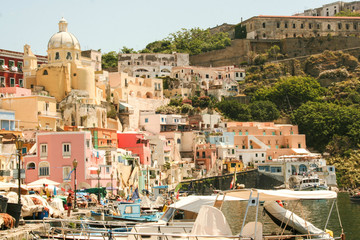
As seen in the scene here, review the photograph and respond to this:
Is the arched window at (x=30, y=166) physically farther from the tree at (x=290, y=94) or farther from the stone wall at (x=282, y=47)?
the stone wall at (x=282, y=47)

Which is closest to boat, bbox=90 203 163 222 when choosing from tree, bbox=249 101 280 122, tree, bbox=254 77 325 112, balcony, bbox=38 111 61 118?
balcony, bbox=38 111 61 118

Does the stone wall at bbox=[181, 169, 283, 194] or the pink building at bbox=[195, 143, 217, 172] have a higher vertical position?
the pink building at bbox=[195, 143, 217, 172]

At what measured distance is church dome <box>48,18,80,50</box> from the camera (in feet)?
237

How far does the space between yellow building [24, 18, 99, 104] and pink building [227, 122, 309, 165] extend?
69.5ft

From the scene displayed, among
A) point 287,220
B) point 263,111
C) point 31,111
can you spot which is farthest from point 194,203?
point 263,111

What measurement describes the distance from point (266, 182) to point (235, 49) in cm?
3865

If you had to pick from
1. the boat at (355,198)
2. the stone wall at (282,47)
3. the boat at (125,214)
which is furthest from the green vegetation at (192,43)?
the boat at (125,214)

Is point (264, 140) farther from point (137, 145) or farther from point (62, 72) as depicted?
point (62, 72)

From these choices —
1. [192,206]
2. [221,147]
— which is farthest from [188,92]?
[192,206]

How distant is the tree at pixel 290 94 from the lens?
316 ft

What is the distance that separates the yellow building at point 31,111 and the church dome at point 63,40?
10.3 metres

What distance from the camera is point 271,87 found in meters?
100

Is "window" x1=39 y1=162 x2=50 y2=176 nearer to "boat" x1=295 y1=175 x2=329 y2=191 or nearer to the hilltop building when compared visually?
"boat" x1=295 y1=175 x2=329 y2=191

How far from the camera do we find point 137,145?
61656mm
